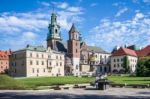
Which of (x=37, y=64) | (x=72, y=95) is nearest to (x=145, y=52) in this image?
(x=37, y=64)

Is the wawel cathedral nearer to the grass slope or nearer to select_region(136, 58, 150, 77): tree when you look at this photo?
select_region(136, 58, 150, 77): tree

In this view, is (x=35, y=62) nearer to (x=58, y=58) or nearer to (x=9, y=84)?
(x=58, y=58)

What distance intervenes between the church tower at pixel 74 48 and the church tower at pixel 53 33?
5.76 meters

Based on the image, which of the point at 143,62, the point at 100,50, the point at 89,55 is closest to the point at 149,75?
the point at 143,62

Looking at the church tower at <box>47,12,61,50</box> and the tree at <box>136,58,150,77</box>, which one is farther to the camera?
the church tower at <box>47,12,61,50</box>

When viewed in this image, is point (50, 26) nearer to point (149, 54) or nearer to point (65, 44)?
point (65, 44)

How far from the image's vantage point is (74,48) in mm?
127500

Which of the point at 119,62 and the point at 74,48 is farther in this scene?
the point at 74,48

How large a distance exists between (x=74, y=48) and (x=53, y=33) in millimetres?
10980

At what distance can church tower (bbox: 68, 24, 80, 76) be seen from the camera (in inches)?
4993

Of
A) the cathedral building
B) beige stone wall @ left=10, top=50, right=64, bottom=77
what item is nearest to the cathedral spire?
beige stone wall @ left=10, top=50, right=64, bottom=77

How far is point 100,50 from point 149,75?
75.0 meters

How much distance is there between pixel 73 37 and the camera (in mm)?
128625

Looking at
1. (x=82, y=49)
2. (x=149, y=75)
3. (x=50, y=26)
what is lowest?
(x=149, y=75)
